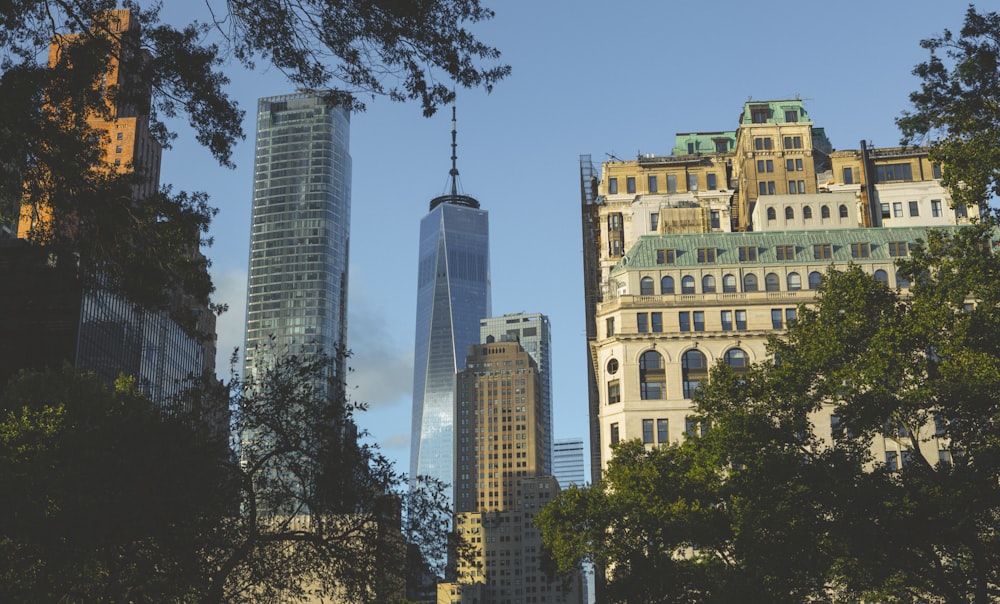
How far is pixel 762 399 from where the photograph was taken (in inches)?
1861

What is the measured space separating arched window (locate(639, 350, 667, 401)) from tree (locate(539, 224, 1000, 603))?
54854 mm

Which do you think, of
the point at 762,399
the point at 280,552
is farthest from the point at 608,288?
the point at 280,552

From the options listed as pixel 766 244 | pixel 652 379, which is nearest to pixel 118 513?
pixel 652 379

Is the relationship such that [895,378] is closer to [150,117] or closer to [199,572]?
[199,572]

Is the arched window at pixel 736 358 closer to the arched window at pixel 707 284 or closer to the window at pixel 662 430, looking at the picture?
the arched window at pixel 707 284

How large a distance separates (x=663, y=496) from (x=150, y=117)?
162 feet

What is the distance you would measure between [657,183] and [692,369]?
136 feet

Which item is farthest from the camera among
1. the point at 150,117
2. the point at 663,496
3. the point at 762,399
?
the point at 663,496

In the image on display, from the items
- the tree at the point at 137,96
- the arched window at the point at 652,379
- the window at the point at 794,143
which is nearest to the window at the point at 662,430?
the arched window at the point at 652,379

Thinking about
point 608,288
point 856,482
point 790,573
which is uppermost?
point 608,288

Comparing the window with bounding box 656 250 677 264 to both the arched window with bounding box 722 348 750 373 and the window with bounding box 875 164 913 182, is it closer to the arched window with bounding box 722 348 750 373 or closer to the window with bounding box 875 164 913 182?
the arched window with bounding box 722 348 750 373

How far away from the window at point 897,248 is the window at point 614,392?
100ft

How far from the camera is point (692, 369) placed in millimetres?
106625

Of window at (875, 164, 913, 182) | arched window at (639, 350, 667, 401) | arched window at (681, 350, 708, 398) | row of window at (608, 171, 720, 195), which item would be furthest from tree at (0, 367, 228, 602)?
window at (875, 164, 913, 182)
